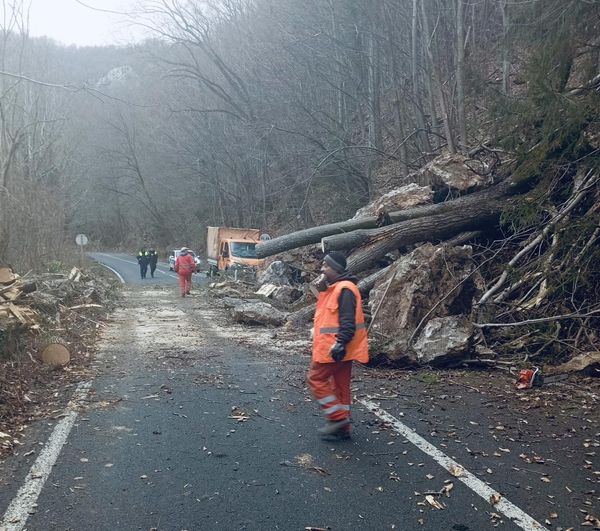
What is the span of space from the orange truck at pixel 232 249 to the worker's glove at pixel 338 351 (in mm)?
20652

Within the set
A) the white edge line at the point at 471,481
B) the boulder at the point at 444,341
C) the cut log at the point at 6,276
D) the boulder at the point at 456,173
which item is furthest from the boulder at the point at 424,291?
the cut log at the point at 6,276

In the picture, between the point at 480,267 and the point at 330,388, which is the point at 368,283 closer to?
the point at 480,267

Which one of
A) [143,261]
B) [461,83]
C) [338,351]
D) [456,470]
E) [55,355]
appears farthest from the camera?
[143,261]

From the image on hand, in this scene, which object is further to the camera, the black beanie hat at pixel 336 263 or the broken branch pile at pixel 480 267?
the broken branch pile at pixel 480 267

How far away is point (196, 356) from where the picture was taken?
31.8ft

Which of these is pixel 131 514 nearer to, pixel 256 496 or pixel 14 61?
pixel 256 496

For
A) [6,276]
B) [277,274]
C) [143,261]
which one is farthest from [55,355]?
[143,261]

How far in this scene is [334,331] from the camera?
224 inches

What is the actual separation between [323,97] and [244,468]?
22.7m

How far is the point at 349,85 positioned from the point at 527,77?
1584 cm

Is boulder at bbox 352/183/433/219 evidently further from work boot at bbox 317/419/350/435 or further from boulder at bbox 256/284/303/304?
work boot at bbox 317/419/350/435

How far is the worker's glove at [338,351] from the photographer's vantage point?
5.54 m

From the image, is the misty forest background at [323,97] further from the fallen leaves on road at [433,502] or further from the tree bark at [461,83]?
the fallen leaves on road at [433,502]

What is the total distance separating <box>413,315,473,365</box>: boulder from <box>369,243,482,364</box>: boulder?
38 centimetres
